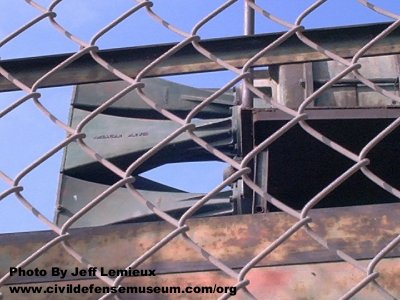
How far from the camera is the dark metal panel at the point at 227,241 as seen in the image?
1839mm

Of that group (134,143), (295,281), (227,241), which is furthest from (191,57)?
(134,143)

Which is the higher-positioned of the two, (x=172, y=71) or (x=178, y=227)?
(x=172, y=71)

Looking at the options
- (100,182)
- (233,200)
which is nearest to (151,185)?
(100,182)

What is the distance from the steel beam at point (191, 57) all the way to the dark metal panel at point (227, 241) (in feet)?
1.80

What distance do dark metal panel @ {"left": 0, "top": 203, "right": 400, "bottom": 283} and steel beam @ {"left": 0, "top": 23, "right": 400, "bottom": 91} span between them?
55 cm

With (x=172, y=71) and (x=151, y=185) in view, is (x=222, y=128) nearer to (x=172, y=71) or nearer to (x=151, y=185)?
(x=151, y=185)

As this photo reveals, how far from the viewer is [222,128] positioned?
454cm

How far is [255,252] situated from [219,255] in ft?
0.26

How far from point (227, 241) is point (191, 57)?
2.25 ft

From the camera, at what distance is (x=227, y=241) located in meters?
1.89

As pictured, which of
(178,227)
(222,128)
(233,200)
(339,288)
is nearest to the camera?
(178,227)

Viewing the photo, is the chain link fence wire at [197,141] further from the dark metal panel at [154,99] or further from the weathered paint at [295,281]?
the dark metal panel at [154,99]

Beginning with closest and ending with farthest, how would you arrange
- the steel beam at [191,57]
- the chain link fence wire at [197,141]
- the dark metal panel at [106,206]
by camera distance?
the chain link fence wire at [197,141] < the steel beam at [191,57] < the dark metal panel at [106,206]

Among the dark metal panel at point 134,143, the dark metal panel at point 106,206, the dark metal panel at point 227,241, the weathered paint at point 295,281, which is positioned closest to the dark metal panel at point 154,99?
the dark metal panel at point 134,143
